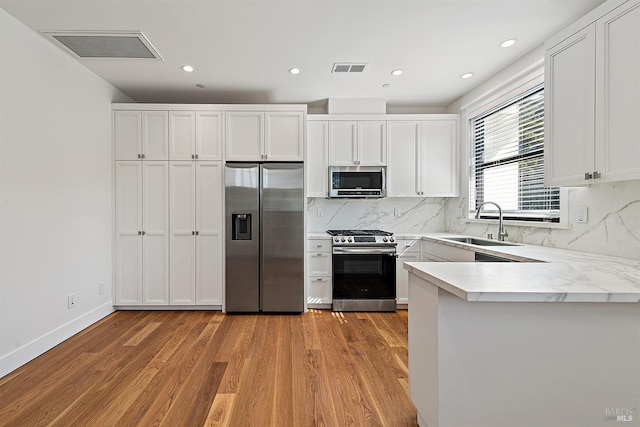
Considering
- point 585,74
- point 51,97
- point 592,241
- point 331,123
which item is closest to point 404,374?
point 592,241

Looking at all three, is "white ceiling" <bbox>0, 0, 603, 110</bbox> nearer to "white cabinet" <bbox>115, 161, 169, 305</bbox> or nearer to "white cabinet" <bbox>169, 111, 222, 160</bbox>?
"white cabinet" <bbox>169, 111, 222, 160</bbox>

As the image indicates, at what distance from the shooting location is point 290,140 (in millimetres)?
3514

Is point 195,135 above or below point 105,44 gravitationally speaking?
below

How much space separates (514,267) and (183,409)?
2026mm

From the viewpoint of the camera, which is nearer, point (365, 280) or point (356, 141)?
point (365, 280)

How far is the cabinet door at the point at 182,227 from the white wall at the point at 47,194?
0.69 meters

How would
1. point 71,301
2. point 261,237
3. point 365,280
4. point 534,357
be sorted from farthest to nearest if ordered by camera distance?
point 365,280 → point 261,237 → point 71,301 → point 534,357

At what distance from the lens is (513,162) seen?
298 cm

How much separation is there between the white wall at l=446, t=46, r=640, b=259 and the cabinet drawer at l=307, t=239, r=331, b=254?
6.01 feet

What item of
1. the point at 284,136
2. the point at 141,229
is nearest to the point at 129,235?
the point at 141,229

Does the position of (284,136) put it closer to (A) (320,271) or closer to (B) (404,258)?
(A) (320,271)

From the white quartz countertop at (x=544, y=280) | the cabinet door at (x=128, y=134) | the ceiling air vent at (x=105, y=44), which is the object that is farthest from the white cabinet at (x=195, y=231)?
the white quartz countertop at (x=544, y=280)

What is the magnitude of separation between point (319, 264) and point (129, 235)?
7.29ft

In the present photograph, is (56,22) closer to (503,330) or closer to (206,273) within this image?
(206,273)
